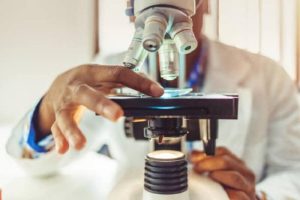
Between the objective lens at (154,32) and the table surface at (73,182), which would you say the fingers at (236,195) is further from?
the objective lens at (154,32)

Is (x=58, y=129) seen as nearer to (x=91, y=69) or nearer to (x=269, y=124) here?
(x=91, y=69)

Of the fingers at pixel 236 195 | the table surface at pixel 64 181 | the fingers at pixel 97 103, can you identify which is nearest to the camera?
the fingers at pixel 97 103

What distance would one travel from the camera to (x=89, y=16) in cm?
102

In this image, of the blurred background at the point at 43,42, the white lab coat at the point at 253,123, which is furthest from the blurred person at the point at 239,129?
the blurred background at the point at 43,42

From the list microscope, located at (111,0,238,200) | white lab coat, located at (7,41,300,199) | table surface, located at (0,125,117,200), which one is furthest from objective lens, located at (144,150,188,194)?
white lab coat, located at (7,41,300,199)

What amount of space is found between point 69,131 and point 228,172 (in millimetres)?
237

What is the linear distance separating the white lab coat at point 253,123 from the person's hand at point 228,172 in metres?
0.31

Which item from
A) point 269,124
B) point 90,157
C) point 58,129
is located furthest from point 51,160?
point 269,124

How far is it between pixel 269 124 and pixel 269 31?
342 mm

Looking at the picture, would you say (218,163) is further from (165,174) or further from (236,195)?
(165,174)

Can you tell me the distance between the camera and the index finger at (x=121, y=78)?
49 cm

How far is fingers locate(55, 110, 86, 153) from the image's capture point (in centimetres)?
44

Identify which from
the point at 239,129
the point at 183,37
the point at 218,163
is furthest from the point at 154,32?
the point at 239,129

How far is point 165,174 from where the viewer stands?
44cm
